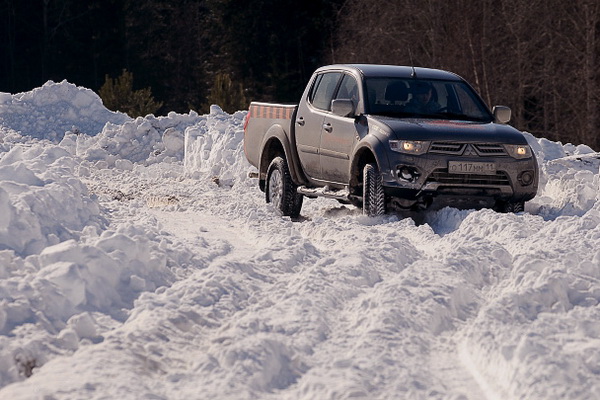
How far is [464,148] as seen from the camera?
11797 millimetres

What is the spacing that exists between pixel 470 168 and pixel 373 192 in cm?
94

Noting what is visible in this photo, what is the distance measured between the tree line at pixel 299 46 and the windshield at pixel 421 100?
15730mm

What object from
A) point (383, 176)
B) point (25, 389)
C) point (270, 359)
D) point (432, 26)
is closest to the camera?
point (25, 389)

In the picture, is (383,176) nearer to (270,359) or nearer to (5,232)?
(5,232)

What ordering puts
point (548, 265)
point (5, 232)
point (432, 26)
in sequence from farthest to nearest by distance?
1. point (432, 26)
2. point (5, 232)
3. point (548, 265)

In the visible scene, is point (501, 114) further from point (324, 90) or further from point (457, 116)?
point (324, 90)

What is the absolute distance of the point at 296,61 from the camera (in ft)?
160

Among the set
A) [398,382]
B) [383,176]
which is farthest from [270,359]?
[383,176]

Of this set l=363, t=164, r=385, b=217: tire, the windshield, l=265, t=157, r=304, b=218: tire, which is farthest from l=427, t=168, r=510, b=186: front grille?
l=265, t=157, r=304, b=218: tire

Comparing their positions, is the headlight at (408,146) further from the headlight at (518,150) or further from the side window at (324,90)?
the side window at (324,90)

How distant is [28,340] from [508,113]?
24.3ft

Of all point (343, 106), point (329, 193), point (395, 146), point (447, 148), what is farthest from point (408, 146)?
point (329, 193)

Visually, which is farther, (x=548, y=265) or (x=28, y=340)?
(x=548, y=265)

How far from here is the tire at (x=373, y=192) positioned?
38.8ft
